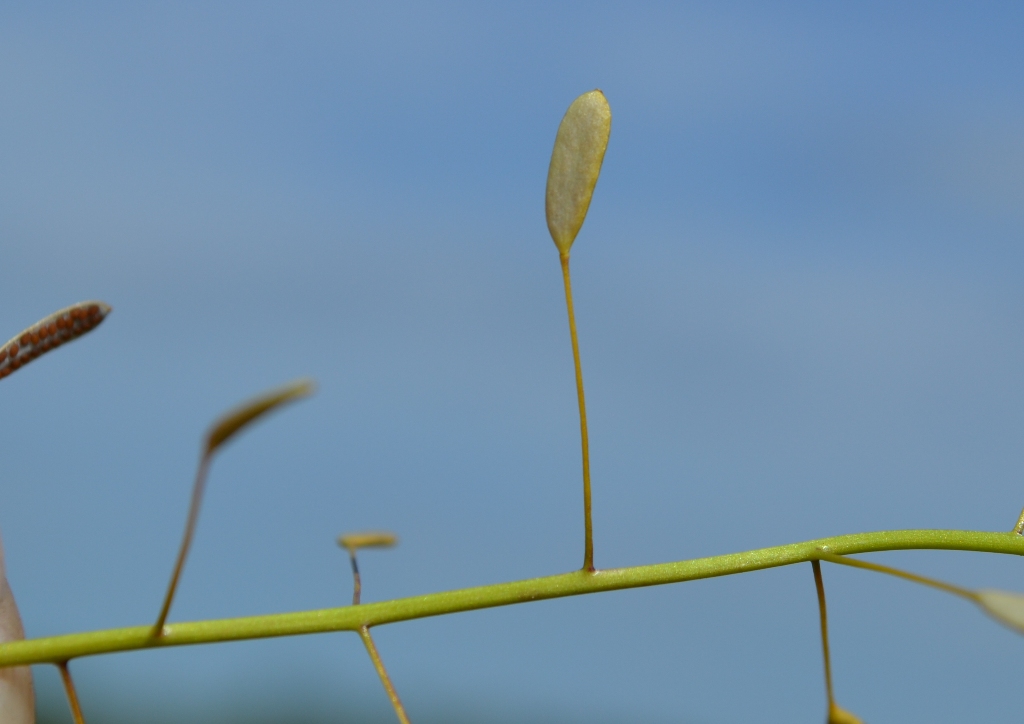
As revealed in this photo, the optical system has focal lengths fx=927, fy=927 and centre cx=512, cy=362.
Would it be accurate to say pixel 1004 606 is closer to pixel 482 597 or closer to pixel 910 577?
pixel 910 577

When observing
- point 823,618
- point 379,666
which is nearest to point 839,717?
point 823,618

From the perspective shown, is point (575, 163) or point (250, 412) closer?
point (250, 412)

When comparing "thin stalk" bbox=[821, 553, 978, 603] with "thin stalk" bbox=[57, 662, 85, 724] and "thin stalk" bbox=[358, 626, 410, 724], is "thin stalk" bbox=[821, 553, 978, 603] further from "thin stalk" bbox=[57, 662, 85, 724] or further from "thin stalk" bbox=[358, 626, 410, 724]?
"thin stalk" bbox=[57, 662, 85, 724]

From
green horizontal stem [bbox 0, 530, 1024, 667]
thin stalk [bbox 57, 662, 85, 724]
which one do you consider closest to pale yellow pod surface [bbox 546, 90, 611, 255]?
green horizontal stem [bbox 0, 530, 1024, 667]

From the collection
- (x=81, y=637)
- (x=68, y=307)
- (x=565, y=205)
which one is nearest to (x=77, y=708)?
(x=81, y=637)

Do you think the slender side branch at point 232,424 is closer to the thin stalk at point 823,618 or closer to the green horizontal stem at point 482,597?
the green horizontal stem at point 482,597
